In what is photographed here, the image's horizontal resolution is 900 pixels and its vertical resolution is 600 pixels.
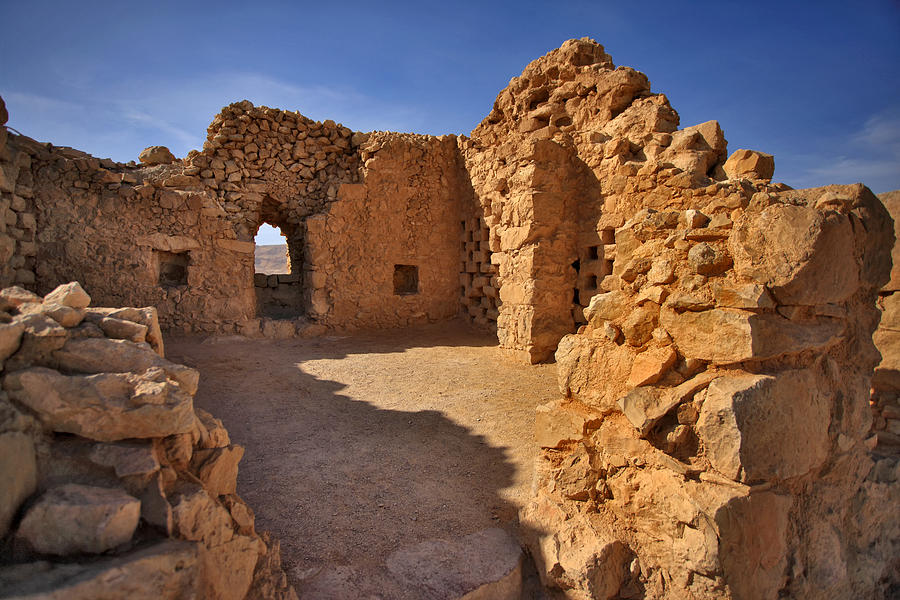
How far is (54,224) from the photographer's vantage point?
6.24 m

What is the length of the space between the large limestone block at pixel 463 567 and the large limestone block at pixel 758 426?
3.66ft

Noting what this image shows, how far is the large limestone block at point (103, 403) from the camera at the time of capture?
1589 mm

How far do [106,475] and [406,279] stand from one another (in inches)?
286

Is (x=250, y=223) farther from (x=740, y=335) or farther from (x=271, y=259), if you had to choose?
(x=271, y=259)

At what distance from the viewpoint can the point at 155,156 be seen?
7.16m

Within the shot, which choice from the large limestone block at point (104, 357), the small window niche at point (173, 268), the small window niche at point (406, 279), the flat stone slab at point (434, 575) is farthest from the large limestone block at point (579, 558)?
the small window niche at point (173, 268)

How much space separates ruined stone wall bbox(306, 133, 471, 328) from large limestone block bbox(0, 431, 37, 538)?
6.18 m

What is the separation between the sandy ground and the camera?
97.2 inches

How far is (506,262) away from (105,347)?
16.8ft

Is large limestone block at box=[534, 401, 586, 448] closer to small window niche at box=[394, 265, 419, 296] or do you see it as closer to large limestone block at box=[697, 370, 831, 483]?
large limestone block at box=[697, 370, 831, 483]

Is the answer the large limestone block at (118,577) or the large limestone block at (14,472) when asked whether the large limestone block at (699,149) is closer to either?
the large limestone block at (118,577)

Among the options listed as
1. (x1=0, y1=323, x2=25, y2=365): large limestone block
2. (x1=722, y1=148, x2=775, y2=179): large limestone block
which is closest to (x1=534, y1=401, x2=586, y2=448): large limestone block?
(x1=0, y1=323, x2=25, y2=365): large limestone block

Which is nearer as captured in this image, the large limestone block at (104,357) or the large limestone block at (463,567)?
the large limestone block at (104,357)

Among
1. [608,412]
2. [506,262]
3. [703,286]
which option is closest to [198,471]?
[608,412]
